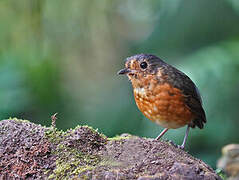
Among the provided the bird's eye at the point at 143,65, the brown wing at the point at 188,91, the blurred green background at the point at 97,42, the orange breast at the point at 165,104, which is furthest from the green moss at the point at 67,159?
the blurred green background at the point at 97,42

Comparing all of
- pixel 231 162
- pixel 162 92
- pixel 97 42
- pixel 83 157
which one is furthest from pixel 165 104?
pixel 97 42

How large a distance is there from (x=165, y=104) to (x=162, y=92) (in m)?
0.09

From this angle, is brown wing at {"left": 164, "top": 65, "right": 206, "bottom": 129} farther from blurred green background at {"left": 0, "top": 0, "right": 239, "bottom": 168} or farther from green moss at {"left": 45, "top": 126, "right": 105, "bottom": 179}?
blurred green background at {"left": 0, "top": 0, "right": 239, "bottom": 168}

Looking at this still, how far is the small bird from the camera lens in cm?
291

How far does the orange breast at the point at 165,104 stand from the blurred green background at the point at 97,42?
1.75 m

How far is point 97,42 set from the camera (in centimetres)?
641

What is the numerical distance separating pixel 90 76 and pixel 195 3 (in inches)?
97.9

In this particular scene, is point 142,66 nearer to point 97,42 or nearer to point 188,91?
point 188,91

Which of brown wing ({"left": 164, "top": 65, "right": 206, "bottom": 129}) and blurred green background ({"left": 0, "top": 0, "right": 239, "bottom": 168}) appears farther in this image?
blurred green background ({"left": 0, "top": 0, "right": 239, "bottom": 168})

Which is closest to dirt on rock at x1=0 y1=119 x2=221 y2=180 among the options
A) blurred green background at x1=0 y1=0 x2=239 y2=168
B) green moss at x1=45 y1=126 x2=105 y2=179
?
green moss at x1=45 y1=126 x2=105 y2=179

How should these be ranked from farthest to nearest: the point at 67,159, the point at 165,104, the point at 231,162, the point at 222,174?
the point at 165,104
the point at 222,174
the point at 231,162
the point at 67,159

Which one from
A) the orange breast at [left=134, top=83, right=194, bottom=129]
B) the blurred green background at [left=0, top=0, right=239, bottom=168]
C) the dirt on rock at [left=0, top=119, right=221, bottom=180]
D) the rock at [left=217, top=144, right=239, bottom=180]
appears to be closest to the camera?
the dirt on rock at [left=0, top=119, right=221, bottom=180]

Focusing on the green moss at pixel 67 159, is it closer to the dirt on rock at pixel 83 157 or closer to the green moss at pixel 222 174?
the dirt on rock at pixel 83 157

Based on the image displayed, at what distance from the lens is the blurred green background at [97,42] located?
488 centimetres
